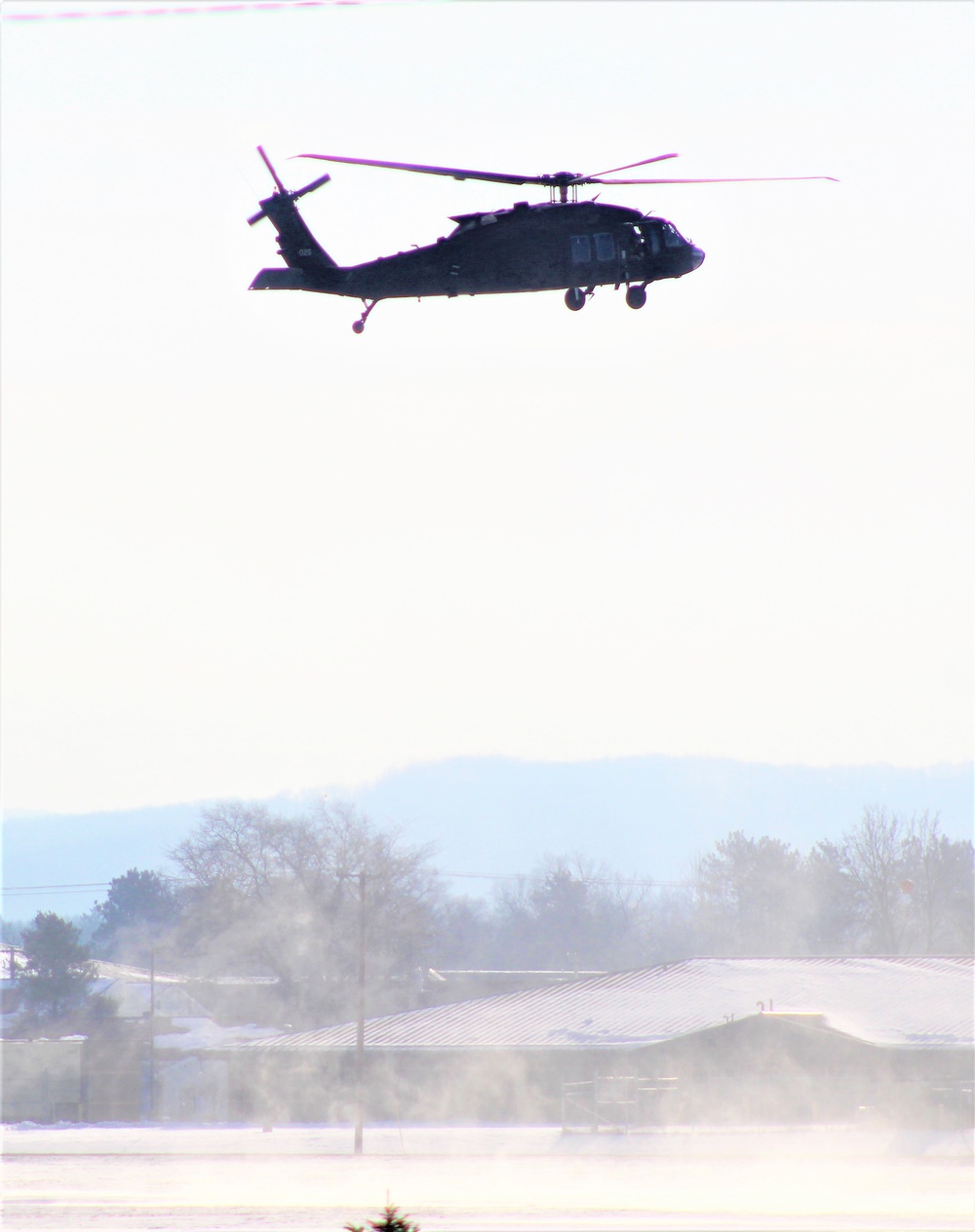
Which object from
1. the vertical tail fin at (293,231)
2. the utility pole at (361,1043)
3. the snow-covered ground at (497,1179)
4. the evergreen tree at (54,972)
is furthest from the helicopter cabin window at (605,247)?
the evergreen tree at (54,972)

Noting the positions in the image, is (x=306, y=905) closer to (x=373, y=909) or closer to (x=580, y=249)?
(x=373, y=909)

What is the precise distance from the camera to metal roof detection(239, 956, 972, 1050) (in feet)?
227

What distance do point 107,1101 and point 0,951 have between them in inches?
1038

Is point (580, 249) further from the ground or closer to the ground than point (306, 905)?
further from the ground

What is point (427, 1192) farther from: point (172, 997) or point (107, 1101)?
point (172, 997)

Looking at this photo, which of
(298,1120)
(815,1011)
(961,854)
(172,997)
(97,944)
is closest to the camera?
(815,1011)

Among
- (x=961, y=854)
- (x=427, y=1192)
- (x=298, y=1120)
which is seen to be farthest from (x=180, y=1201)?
(x=961, y=854)

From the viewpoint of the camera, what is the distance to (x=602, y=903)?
567 feet

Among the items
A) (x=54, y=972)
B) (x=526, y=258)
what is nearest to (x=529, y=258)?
(x=526, y=258)

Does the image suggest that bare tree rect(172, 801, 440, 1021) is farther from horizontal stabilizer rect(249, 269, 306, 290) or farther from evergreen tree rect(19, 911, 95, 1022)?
horizontal stabilizer rect(249, 269, 306, 290)

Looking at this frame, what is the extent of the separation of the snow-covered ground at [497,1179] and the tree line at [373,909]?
30.1m

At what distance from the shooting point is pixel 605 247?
23672 mm

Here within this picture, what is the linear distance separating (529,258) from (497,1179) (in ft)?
128

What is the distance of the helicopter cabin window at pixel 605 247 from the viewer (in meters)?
23.6
